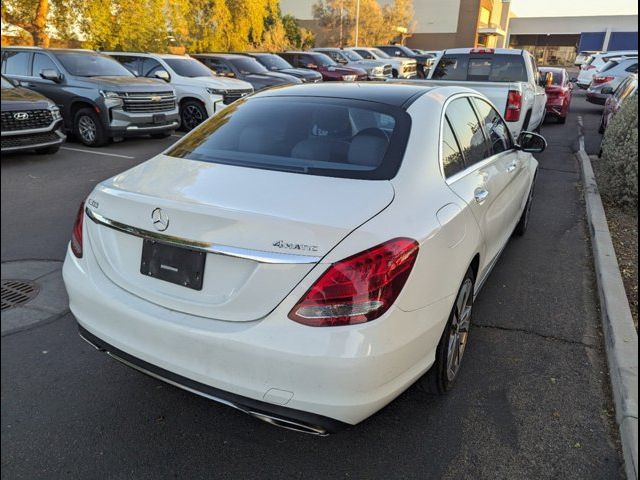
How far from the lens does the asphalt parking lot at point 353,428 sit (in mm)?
2326

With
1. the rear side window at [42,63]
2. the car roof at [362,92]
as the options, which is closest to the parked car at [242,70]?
the rear side window at [42,63]

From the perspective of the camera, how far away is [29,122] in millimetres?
7340

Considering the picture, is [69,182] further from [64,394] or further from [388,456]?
[388,456]

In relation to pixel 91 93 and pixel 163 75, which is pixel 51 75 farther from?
pixel 163 75

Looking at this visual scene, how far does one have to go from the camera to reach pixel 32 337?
3.18 metres

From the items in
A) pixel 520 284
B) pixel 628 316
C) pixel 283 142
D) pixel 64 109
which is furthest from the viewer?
pixel 64 109

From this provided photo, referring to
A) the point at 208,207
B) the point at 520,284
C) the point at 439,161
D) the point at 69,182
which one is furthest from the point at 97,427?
the point at 69,182

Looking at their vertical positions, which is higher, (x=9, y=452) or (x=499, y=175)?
(x=499, y=175)

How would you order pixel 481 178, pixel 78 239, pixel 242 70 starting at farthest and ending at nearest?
pixel 242 70 < pixel 481 178 < pixel 78 239

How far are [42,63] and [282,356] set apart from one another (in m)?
9.97

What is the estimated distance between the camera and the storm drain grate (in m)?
3.48

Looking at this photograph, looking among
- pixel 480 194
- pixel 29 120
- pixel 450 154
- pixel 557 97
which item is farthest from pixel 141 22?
pixel 557 97

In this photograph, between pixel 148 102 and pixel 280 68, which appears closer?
pixel 148 102

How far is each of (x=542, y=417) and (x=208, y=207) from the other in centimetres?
211
